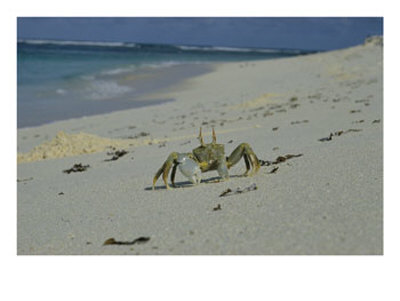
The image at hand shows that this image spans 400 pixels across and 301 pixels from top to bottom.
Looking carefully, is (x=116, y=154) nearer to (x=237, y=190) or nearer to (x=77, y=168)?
(x=77, y=168)

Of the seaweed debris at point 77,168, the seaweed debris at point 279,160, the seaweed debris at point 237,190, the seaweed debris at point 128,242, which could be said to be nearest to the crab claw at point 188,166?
the seaweed debris at point 237,190

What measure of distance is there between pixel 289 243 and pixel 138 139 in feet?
20.9

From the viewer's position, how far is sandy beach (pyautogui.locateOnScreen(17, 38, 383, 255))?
313cm

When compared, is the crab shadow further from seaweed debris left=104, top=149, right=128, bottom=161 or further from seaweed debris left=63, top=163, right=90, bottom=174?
seaweed debris left=104, top=149, right=128, bottom=161

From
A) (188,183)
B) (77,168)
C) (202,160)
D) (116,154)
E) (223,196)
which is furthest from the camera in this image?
(116,154)

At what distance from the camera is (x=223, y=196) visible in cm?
405

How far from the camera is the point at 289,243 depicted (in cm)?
296

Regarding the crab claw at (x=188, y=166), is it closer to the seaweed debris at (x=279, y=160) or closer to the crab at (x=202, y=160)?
the crab at (x=202, y=160)

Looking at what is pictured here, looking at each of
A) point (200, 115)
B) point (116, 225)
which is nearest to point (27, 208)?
point (116, 225)

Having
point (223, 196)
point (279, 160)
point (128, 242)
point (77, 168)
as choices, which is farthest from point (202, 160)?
point (77, 168)

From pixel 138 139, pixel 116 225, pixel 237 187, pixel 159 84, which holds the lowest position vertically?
pixel 116 225

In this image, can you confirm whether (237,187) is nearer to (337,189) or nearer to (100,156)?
(337,189)

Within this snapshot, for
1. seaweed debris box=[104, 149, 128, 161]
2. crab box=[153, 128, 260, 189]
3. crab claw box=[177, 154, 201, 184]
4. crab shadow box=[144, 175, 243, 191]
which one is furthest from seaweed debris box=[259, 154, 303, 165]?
seaweed debris box=[104, 149, 128, 161]

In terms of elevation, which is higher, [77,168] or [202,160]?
[202,160]
